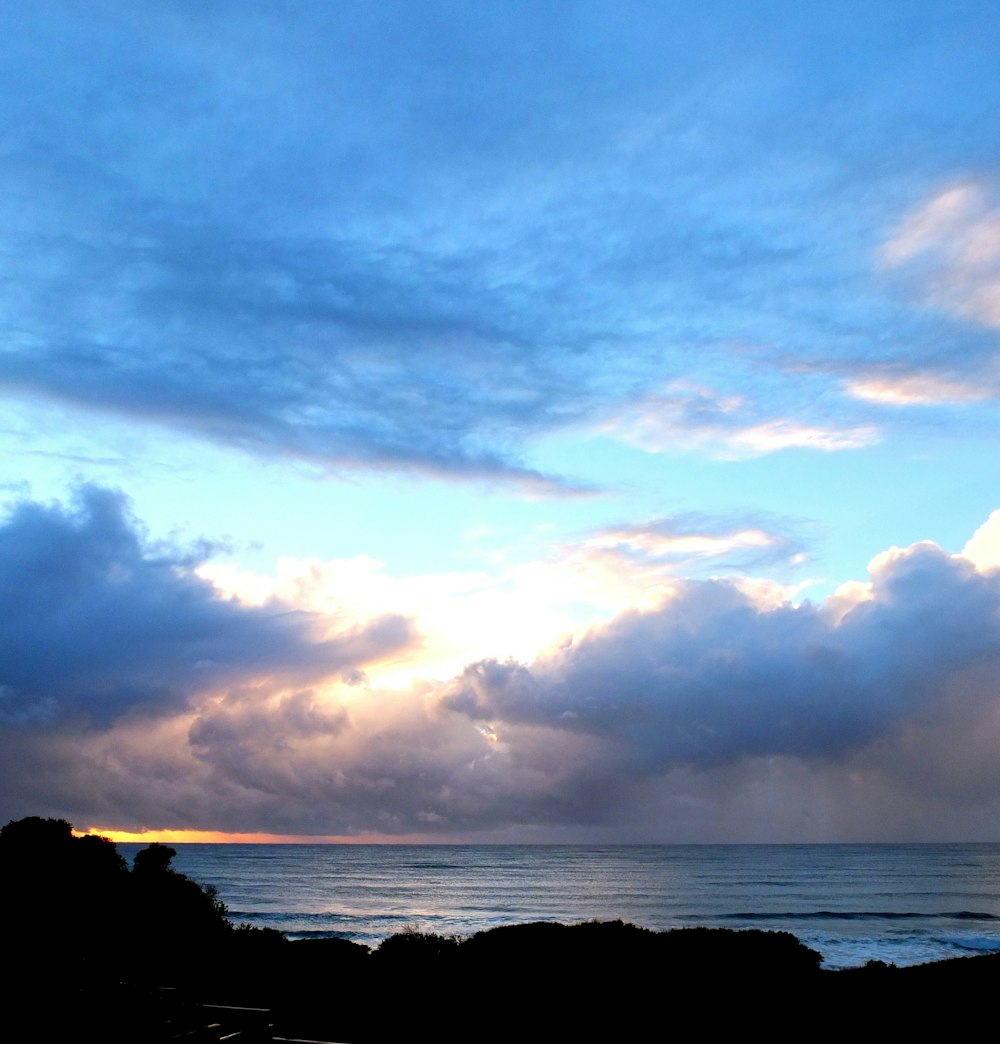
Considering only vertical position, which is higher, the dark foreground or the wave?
the dark foreground

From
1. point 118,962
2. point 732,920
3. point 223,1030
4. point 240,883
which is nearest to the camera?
point 223,1030

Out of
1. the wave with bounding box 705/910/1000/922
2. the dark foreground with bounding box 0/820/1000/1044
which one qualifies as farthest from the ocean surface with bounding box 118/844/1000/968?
the dark foreground with bounding box 0/820/1000/1044

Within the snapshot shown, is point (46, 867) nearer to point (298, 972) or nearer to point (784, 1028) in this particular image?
point (298, 972)

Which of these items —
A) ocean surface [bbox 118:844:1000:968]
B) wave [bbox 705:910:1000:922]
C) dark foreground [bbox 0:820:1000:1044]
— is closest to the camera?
dark foreground [bbox 0:820:1000:1044]

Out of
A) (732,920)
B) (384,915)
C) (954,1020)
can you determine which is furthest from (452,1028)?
(384,915)

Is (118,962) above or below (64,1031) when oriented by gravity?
below

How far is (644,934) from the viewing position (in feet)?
86.4

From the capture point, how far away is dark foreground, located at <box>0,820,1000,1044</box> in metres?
18.9

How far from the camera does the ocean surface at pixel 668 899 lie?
6201 centimetres

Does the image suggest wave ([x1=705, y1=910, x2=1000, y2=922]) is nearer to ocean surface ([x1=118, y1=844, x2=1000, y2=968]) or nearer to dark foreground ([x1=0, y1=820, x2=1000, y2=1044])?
ocean surface ([x1=118, y1=844, x2=1000, y2=968])

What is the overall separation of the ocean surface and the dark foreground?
30.6 meters

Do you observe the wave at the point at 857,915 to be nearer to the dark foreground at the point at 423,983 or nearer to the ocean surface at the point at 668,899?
the ocean surface at the point at 668,899

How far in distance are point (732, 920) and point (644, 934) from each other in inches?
1942

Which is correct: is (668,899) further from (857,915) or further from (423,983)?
(423,983)
